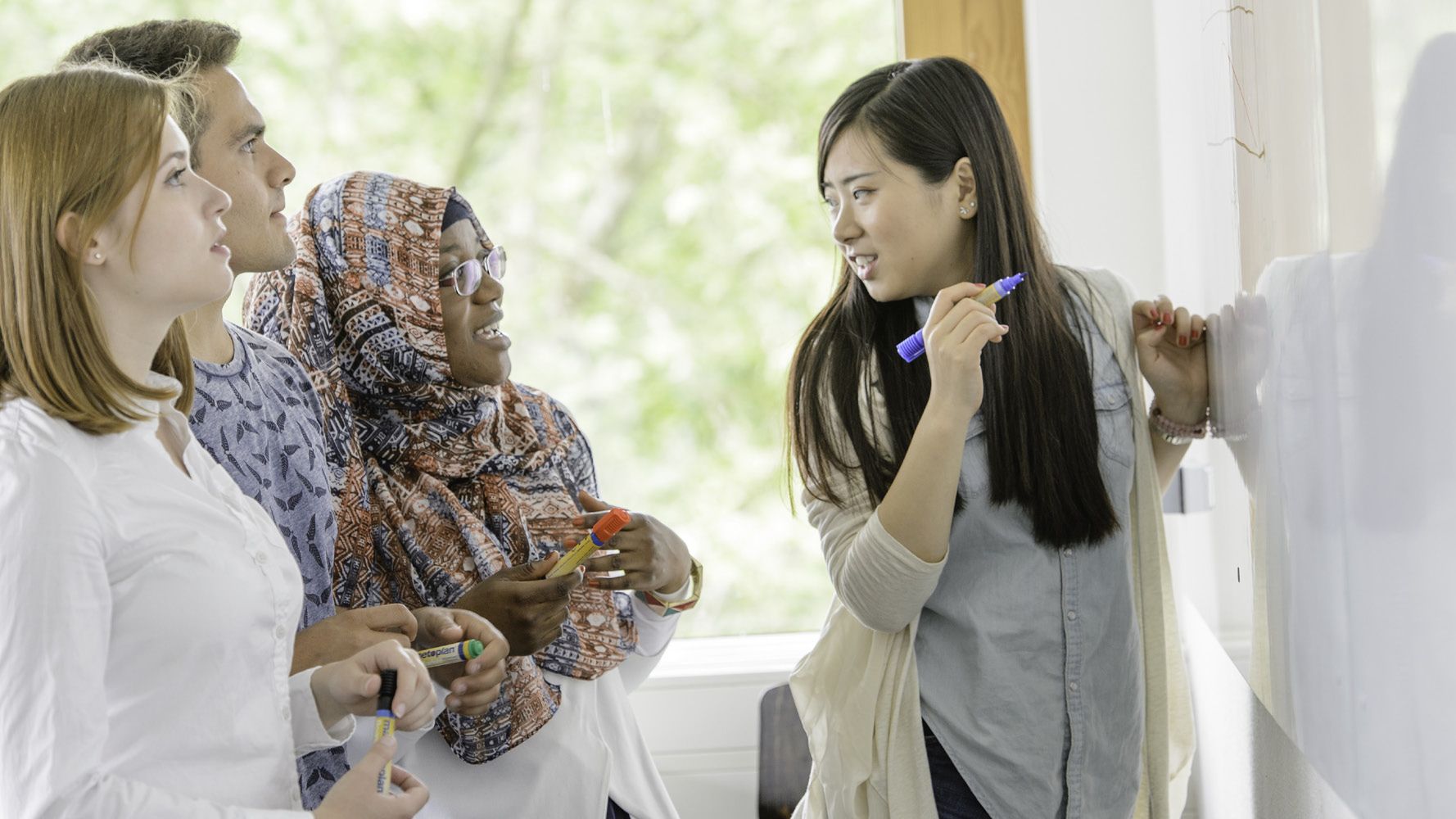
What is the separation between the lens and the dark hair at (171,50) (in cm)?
142

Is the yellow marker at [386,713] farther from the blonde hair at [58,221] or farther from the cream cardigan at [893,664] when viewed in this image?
the cream cardigan at [893,664]

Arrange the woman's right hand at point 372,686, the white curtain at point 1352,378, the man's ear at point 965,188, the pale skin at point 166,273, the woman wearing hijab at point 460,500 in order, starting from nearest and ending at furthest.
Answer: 1. the white curtain at point 1352,378
2. the pale skin at point 166,273
3. the woman's right hand at point 372,686
4. the man's ear at point 965,188
5. the woman wearing hijab at point 460,500

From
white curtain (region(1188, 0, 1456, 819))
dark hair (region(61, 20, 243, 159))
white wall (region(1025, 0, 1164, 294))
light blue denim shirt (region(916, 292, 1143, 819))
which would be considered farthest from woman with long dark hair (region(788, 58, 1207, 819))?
white wall (region(1025, 0, 1164, 294))

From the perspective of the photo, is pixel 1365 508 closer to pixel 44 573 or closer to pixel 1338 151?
pixel 1338 151

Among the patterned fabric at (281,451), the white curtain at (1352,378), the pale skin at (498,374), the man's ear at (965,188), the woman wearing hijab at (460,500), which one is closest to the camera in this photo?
the white curtain at (1352,378)

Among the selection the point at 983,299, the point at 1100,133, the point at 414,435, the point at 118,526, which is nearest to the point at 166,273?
the point at 118,526

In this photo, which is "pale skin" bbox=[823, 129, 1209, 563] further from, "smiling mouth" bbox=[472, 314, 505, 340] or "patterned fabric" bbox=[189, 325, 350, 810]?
"patterned fabric" bbox=[189, 325, 350, 810]

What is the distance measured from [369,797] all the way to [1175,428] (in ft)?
3.27

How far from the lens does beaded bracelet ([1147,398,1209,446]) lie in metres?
1.51

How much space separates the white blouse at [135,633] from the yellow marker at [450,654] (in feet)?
0.53

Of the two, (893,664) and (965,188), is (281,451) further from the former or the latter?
(965,188)

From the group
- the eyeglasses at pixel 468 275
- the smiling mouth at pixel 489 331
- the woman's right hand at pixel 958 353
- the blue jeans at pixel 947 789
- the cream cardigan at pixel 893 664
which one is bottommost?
the blue jeans at pixel 947 789

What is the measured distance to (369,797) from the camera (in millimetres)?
1044

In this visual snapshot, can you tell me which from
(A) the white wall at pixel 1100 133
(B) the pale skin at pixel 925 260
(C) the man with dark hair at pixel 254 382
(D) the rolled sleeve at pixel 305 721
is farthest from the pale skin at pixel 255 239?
(A) the white wall at pixel 1100 133
